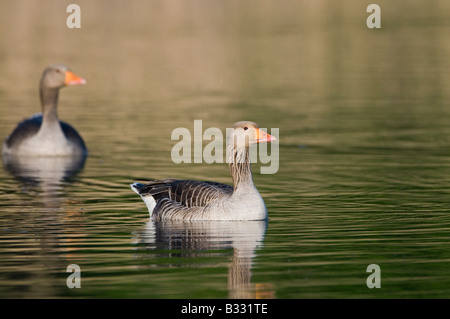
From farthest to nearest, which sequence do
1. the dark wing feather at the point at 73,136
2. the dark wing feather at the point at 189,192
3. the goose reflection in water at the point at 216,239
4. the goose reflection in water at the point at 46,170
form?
the dark wing feather at the point at 73,136 → the goose reflection in water at the point at 46,170 → the dark wing feather at the point at 189,192 → the goose reflection in water at the point at 216,239

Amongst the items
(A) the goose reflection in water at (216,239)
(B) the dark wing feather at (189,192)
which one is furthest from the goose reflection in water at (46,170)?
(A) the goose reflection in water at (216,239)

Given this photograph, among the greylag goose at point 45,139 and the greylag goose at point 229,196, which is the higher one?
the greylag goose at point 45,139

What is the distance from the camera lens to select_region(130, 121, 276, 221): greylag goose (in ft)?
54.8

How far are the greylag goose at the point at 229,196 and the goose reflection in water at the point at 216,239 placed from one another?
0.14 meters

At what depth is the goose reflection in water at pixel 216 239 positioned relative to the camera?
13.4 metres

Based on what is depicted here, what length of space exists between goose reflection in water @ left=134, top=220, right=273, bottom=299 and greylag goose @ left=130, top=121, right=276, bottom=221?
14 centimetres

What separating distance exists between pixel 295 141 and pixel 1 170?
7.98m

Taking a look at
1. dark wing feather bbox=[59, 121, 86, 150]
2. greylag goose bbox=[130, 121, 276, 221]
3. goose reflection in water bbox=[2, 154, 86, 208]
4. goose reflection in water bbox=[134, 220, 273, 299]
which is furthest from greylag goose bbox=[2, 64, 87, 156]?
goose reflection in water bbox=[134, 220, 273, 299]

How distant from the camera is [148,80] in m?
42.7

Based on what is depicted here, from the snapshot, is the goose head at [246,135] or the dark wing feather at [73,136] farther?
the dark wing feather at [73,136]

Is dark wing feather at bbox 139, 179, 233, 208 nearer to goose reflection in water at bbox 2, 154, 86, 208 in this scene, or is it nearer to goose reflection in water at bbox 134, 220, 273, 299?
goose reflection in water at bbox 134, 220, 273, 299

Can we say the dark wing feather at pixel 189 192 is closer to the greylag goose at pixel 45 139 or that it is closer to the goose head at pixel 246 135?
the goose head at pixel 246 135

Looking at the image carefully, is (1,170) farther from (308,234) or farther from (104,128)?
(308,234)

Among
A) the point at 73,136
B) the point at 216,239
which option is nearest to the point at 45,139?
the point at 73,136
